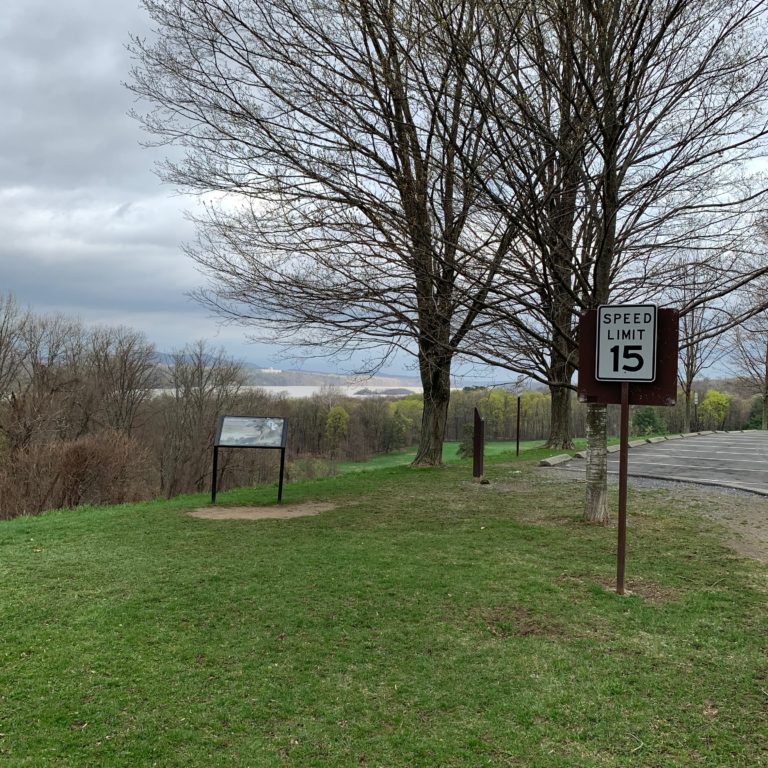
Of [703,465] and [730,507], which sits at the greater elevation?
[703,465]

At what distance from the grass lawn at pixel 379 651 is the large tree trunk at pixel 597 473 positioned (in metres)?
0.78

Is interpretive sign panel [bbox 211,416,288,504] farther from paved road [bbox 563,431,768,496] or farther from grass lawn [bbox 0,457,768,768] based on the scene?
paved road [bbox 563,431,768,496]

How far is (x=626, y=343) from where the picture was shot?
532cm

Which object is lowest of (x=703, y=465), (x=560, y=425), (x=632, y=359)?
(x=703, y=465)

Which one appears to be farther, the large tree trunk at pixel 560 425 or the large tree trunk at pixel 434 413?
the large tree trunk at pixel 560 425

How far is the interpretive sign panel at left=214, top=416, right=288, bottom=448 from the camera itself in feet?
30.9

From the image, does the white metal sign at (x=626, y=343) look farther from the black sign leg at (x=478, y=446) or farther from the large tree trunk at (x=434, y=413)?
the large tree trunk at (x=434, y=413)

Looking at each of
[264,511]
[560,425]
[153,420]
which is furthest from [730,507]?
[153,420]

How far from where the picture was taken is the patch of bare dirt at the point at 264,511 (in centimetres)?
845

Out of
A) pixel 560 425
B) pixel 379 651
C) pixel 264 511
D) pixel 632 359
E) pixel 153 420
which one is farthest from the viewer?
pixel 153 420

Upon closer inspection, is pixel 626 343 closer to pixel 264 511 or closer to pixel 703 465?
pixel 264 511

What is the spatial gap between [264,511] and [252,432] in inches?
52.6

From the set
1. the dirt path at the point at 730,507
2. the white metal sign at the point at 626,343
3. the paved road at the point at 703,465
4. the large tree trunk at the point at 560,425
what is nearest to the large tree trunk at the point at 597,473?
the dirt path at the point at 730,507

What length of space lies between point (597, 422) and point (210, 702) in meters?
6.13
